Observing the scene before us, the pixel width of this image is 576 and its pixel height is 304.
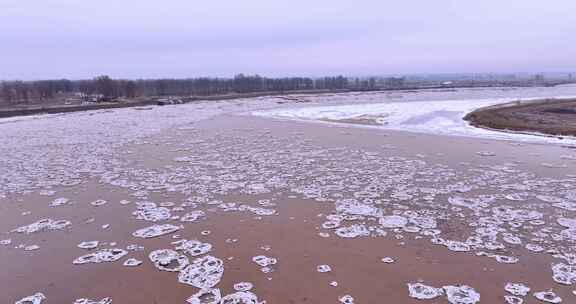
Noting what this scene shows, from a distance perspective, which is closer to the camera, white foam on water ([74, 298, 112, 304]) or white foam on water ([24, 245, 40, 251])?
white foam on water ([74, 298, 112, 304])

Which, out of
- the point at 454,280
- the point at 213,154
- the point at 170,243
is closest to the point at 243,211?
the point at 170,243

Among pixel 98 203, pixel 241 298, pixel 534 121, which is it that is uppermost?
pixel 534 121

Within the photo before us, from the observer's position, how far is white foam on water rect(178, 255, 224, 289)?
5.97m

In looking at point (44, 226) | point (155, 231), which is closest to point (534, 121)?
point (155, 231)

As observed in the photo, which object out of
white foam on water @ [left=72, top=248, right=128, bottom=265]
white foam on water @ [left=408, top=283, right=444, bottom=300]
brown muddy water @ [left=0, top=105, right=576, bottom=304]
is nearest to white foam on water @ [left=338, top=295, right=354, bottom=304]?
brown muddy water @ [left=0, top=105, right=576, bottom=304]

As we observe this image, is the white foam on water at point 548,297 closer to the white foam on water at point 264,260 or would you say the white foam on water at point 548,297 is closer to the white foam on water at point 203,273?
the white foam on water at point 264,260

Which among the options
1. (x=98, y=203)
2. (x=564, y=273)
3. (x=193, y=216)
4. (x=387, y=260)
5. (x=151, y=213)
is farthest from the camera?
(x=98, y=203)

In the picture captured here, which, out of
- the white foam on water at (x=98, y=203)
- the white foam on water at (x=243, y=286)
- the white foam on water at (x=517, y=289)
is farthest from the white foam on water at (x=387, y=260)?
the white foam on water at (x=98, y=203)

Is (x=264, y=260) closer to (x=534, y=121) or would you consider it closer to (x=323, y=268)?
(x=323, y=268)

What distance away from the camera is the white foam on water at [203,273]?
5969 mm

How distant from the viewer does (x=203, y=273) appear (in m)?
6.24

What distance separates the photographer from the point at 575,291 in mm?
5633

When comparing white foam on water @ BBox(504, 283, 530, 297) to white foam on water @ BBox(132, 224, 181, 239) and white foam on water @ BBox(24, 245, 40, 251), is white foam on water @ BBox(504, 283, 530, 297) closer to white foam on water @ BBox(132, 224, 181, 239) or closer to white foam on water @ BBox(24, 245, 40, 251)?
white foam on water @ BBox(132, 224, 181, 239)

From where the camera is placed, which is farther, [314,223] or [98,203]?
[98,203]
